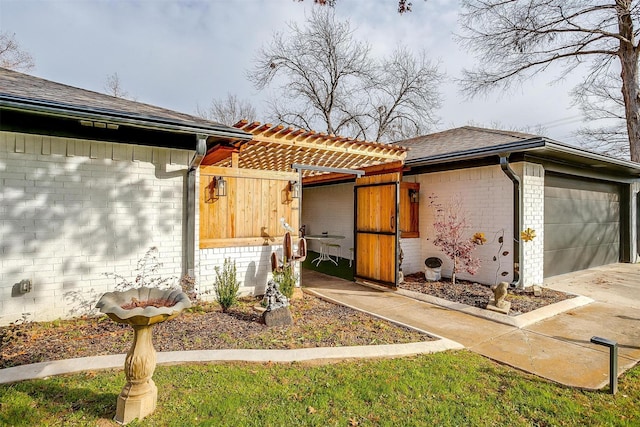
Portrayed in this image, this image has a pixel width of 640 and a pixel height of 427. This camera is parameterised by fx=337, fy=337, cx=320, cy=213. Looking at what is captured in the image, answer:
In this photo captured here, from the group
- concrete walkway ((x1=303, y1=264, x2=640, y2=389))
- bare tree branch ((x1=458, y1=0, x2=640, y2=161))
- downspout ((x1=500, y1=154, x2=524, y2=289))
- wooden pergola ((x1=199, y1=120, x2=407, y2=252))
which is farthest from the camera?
bare tree branch ((x1=458, y1=0, x2=640, y2=161))

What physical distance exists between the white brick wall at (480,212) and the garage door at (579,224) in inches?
54.1

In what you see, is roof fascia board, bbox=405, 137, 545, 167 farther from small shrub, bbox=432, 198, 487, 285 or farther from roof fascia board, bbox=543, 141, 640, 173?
small shrub, bbox=432, 198, 487, 285

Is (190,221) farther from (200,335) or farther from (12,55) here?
(12,55)

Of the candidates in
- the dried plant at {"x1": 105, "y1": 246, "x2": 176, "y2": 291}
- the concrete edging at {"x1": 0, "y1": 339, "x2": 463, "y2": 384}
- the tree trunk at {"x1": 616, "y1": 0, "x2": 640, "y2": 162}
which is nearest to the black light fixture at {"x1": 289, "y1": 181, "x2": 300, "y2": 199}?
the dried plant at {"x1": 105, "y1": 246, "x2": 176, "y2": 291}

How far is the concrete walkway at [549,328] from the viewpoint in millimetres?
3352

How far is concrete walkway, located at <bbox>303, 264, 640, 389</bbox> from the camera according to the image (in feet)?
11.0

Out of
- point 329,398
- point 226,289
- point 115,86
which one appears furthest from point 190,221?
point 115,86

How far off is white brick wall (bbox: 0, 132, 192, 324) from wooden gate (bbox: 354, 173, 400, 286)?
3815 mm

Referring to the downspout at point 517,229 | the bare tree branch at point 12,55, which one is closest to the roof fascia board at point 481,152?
the downspout at point 517,229

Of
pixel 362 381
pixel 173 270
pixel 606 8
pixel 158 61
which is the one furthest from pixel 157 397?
pixel 606 8

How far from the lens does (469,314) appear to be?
5.02m

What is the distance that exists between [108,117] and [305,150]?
350 centimetres

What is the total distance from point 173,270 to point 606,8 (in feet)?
48.1

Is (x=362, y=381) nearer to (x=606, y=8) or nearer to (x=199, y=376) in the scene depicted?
(x=199, y=376)
